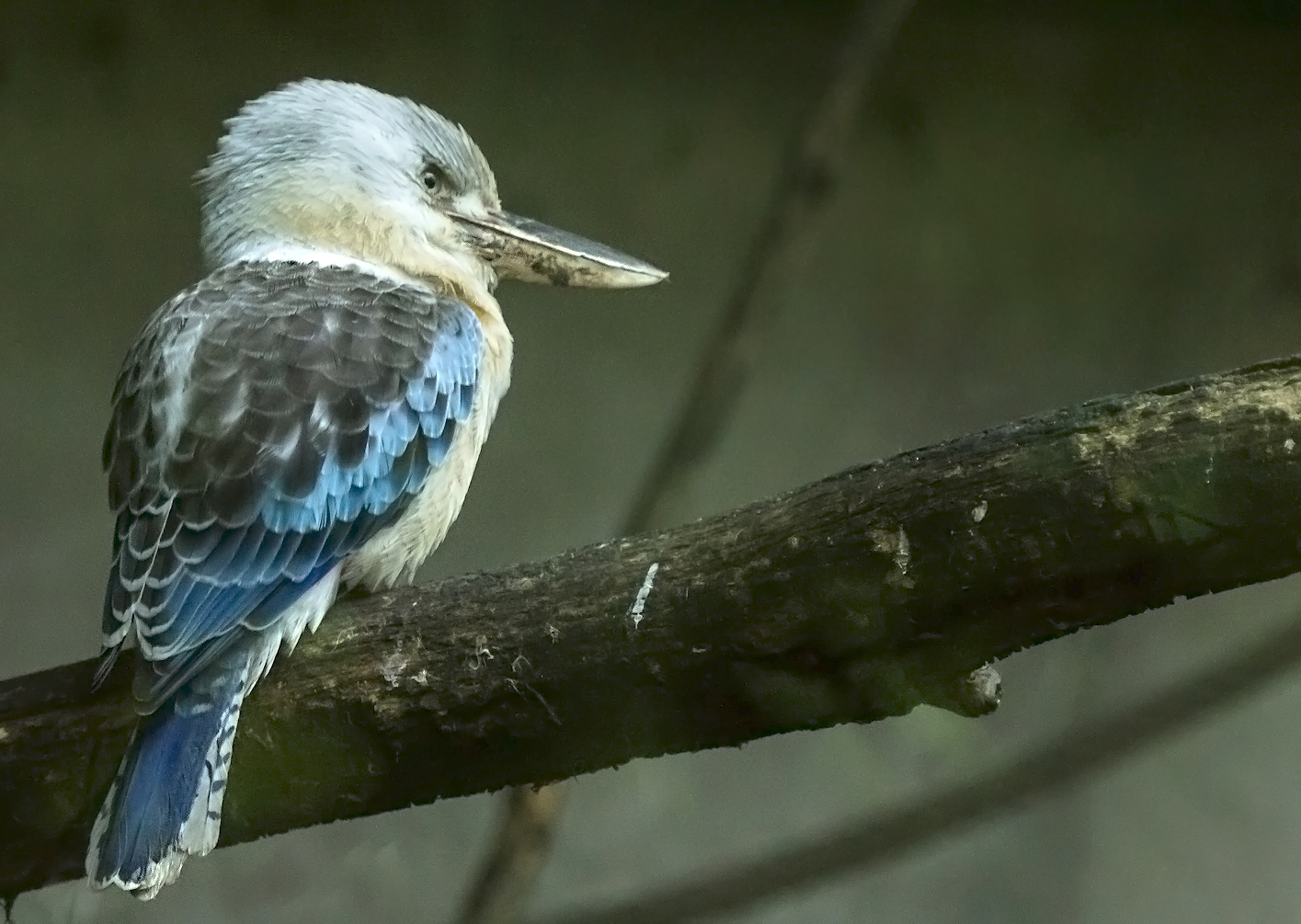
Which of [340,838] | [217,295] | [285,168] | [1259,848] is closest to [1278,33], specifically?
[1259,848]

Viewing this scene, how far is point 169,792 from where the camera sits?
103 cm

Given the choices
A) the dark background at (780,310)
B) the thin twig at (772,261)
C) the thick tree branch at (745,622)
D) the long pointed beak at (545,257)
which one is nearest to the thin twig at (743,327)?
the thin twig at (772,261)

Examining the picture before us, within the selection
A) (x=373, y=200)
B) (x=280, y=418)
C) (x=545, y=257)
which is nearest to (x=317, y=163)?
(x=373, y=200)

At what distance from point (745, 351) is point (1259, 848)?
61.3 inches

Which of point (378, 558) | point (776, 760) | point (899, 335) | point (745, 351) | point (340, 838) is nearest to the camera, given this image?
point (378, 558)

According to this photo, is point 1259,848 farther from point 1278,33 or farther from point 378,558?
point 378,558

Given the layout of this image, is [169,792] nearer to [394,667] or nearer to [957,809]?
[394,667]

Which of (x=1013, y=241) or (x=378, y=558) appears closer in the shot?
(x=378, y=558)

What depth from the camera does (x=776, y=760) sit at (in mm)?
2361

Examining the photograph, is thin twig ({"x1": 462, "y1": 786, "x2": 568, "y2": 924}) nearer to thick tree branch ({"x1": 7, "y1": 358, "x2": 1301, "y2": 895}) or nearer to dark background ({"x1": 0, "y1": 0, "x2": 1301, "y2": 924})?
thick tree branch ({"x1": 7, "y1": 358, "x2": 1301, "y2": 895})

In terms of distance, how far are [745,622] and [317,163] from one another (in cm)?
88

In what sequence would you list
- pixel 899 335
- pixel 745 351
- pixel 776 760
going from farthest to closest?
pixel 899 335
pixel 776 760
pixel 745 351

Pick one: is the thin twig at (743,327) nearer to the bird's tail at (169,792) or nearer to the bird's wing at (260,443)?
the bird's wing at (260,443)

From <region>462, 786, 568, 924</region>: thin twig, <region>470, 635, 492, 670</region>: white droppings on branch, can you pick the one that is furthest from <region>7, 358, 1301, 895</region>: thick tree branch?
<region>462, 786, 568, 924</region>: thin twig
